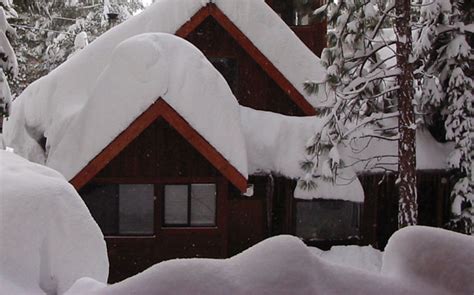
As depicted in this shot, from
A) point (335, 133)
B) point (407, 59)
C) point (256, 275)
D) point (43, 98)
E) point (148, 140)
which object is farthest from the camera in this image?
point (43, 98)

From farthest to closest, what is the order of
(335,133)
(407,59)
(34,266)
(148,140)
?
(148,140), (335,133), (407,59), (34,266)

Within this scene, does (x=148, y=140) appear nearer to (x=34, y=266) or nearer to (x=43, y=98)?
(x=43, y=98)

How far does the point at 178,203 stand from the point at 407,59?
6.03m

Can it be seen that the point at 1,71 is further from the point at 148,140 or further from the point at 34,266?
the point at 34,266

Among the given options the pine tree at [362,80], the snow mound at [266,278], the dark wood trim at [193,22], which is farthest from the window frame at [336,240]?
the snow mound at [266,278]

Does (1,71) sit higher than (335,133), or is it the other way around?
(1,71)

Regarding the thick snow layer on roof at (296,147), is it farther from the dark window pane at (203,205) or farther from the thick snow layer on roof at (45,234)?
the thick snow layer on roof at (45,234)

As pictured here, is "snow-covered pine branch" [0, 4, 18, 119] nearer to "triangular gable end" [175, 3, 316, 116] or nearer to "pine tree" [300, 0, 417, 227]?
"triangular gable end" [175, 3, 316, 116]

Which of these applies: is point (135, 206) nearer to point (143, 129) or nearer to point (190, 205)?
point (190, 205)

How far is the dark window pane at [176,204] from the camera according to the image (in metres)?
11.8

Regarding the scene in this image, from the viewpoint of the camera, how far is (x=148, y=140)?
11.5m

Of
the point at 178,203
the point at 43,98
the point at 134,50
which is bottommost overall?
the point at 178,203

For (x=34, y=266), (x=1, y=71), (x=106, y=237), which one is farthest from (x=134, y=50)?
(x=34, y=266)

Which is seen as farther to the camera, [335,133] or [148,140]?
[148,140]
